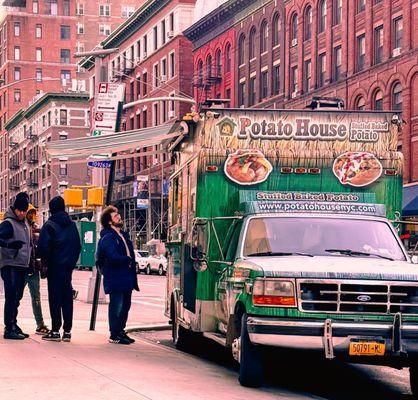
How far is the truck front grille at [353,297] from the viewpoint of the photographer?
10055 millimetres

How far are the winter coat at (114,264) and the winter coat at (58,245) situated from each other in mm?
372

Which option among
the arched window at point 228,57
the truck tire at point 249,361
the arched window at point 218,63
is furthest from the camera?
the arched window at point 218,63

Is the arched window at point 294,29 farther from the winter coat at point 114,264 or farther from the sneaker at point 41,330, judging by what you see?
the winter coat at point 114,264

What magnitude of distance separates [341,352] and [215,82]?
60809 millimetres

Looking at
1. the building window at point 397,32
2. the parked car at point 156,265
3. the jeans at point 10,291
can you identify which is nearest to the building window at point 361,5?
the building window at point 397,32

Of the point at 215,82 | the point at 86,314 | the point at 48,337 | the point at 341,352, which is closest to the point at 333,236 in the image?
the point at 341,352

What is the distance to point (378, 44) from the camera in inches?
2014

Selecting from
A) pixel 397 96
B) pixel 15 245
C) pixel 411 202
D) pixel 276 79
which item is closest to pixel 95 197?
pixel 15 245

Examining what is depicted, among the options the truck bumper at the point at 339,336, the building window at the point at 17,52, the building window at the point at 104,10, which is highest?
the building window at the point at 104,10

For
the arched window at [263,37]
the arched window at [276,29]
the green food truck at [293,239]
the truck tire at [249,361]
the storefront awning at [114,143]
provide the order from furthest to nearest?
the arched window at [263,37]
the arched window at [276,29]
the storefront awning at [114,143]
the truck tire at [249,361]
the green food truck at [293,239]

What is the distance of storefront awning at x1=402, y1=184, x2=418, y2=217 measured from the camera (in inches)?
Result: 1804

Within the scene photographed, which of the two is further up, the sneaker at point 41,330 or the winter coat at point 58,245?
the winter coat at point 58,245

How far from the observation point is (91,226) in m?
34.5

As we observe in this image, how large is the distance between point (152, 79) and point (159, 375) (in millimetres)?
71260
